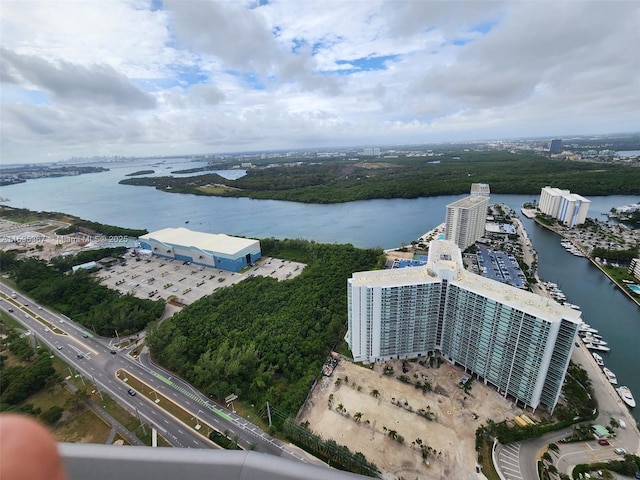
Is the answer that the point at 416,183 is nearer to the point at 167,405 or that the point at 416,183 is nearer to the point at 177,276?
the point at 177,276

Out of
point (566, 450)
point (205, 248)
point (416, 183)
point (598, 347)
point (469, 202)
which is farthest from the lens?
point (416, 183)

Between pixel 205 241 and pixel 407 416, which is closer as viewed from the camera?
pixel 407 416

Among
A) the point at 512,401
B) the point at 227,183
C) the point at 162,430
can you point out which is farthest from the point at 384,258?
the point at 227,183

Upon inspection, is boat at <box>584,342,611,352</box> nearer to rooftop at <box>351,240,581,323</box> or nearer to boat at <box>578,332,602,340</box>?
boat at <box>578,332,602,340</box>

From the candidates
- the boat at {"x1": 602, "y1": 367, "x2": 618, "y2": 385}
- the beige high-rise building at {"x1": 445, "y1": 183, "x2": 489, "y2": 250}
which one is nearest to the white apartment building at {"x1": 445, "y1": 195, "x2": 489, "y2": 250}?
the beige high-rise building at {"x1": 445, "y1": 183, "x2": 489, "y2": 250}

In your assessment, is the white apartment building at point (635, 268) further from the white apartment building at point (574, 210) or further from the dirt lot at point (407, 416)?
the dirt lot at point (407, 416)

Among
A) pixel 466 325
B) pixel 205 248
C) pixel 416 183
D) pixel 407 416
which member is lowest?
pixel 407 416

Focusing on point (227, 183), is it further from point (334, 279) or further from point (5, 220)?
point (334, 279)

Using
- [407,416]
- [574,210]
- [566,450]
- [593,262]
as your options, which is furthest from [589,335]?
[574,210]
